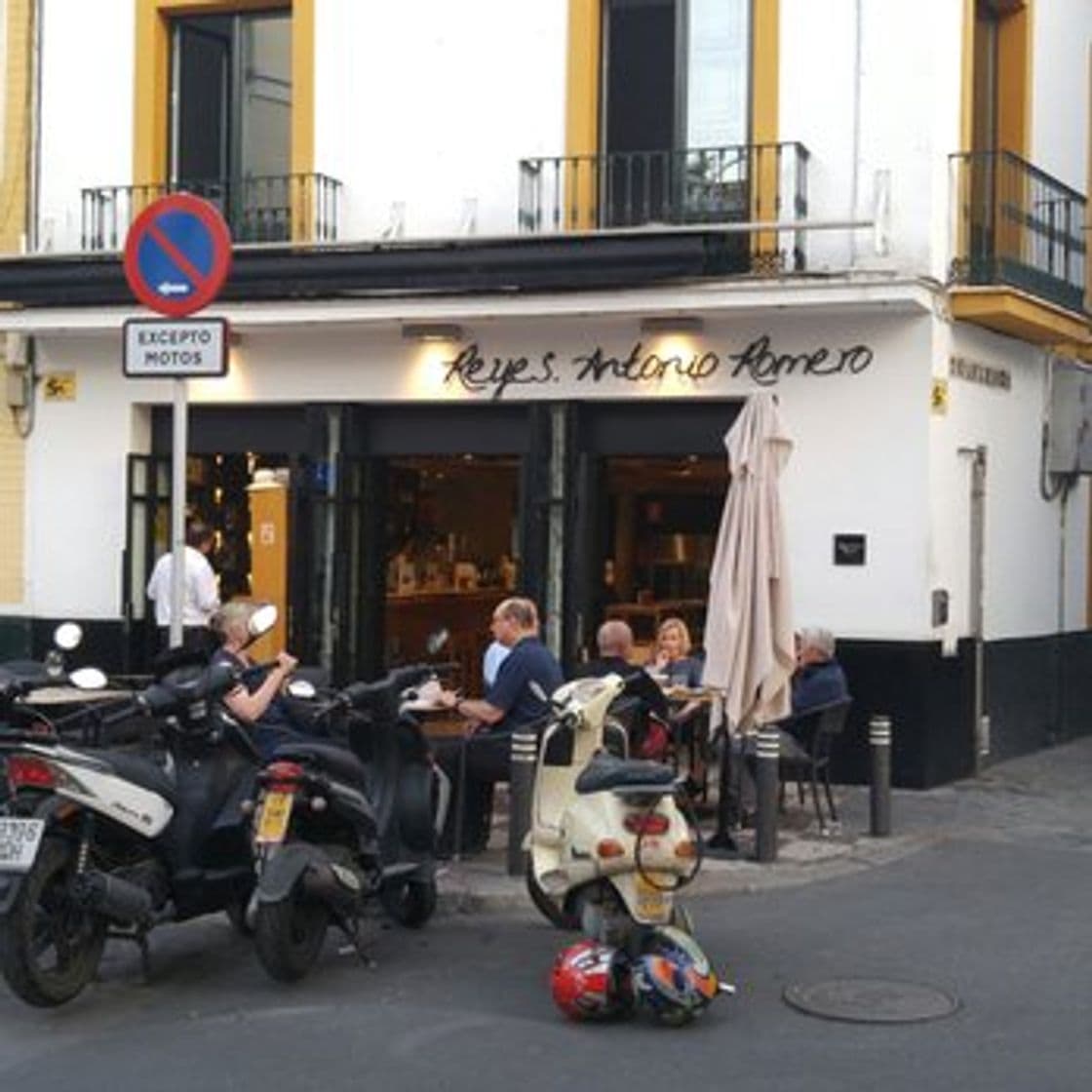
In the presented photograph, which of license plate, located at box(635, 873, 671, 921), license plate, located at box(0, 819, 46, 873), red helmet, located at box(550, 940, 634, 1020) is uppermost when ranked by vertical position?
license plate, located at box(0, 819, 46, 873)

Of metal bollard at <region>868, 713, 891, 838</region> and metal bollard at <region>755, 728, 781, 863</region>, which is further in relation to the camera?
metal bollard at <region>868, 713, 891, 838</region>

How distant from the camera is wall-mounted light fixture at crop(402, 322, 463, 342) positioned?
46.1ft

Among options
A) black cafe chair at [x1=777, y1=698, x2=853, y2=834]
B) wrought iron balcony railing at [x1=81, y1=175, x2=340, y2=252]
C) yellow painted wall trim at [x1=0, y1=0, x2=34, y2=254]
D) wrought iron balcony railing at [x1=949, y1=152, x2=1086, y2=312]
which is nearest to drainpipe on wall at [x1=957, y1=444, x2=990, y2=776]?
wrought iron balcony railing at [x1=949, y1=152, x2=1086, y2=312]

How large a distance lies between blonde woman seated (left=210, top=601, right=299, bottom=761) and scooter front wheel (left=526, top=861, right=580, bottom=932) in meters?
1.24

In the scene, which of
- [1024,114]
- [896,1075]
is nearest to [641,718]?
[896,1075]

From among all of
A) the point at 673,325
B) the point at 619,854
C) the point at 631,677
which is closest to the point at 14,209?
the point at 673,325

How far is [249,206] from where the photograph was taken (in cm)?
1501

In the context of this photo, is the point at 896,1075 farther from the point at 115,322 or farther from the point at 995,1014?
the point at 115,322

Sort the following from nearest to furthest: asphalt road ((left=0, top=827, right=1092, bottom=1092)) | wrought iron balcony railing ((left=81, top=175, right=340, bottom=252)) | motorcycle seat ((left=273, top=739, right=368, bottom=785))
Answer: asphalt road ((left=0, top=827, right=1092, bottom=1092)) < motorcycle seat ((left=273, top=739, right=368, bottom=785)) < wrought iron balcony railing ((left=81, top=175, right=340, bottom=252))

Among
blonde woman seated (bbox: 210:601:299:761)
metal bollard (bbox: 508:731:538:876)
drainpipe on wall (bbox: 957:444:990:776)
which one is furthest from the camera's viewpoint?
drainpipe on wall (bbox: 957:444:990:776)

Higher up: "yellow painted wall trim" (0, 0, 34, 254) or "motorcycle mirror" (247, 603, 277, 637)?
"yellow painted wall trim" (0, 0, 34, 254)

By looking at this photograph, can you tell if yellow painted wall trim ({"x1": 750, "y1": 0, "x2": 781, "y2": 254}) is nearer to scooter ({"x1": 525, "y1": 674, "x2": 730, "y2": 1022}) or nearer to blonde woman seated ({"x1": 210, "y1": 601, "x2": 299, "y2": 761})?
blonde woman seated ({"x1": 210, "y1": 601, "x2": 299, "y2": 761})

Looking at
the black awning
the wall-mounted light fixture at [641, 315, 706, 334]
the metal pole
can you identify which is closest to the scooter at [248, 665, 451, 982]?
the metal pole

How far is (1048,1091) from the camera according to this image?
6113 millimetres
